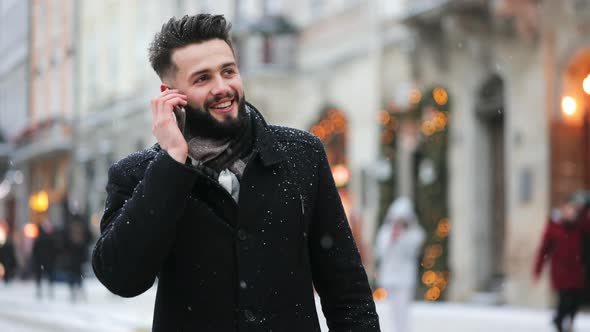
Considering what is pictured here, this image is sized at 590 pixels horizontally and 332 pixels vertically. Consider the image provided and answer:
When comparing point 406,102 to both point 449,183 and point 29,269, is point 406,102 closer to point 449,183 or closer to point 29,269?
point 449,183

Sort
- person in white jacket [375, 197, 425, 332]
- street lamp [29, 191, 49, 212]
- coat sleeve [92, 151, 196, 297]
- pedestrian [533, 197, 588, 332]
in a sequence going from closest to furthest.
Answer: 1. coat sleeve [92, 151, 196, 297]
2. pedestrian [533, 197, 588, 332]
3. person in white jacket [375, 197, 425, 332]
4. street lamp [29, 191, 49, 212]

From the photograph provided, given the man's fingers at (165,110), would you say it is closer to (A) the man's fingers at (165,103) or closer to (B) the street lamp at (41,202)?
(A) the man's fingers at (165,103)

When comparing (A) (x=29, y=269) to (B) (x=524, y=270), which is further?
(A) (x=29, y=269)

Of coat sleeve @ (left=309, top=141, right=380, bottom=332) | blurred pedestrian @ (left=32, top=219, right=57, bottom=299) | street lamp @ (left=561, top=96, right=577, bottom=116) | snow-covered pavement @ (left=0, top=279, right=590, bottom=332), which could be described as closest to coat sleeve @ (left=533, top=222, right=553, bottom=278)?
snow-covered pavement @ (left=0, top=279, right=590, bottom=332)

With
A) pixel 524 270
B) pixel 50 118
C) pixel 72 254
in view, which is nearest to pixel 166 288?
pixel 524 270

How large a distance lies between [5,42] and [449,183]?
46953 mm

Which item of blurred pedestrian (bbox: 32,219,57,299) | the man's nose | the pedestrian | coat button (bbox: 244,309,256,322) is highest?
the man's nose

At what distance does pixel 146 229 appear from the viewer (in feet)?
9.68

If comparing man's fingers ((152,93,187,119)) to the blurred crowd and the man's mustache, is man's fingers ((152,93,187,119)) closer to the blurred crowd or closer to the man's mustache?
the man's mustache

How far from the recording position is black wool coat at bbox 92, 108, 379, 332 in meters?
2.98

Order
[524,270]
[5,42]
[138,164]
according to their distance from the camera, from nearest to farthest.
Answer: [138,164] < [524,270] < [5,42]

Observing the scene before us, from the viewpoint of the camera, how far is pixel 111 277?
300cm

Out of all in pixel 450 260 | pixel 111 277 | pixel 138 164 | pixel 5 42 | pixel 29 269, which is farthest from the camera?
pixel 5 42

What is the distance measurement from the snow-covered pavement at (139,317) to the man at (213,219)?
11099 millimetres
